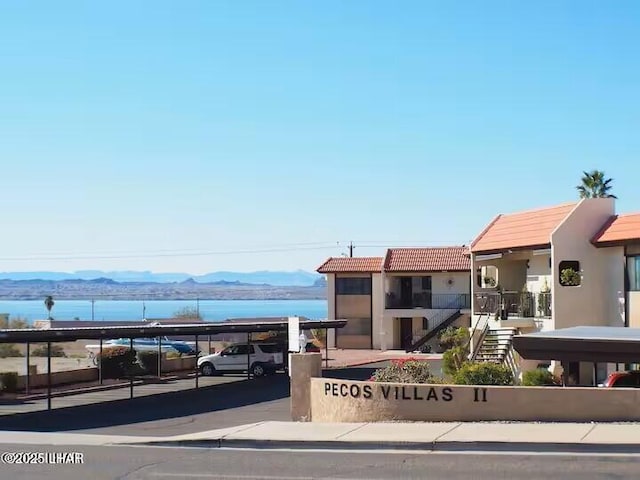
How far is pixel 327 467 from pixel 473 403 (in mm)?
5591

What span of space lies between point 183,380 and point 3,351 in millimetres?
25845

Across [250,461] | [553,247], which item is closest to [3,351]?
[553,247]

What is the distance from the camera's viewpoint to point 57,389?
39.9m

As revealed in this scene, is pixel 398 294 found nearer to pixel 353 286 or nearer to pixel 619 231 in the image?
pixel 353 286

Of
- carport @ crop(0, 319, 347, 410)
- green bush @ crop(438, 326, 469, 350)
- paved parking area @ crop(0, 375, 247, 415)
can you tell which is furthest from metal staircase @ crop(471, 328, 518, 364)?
paved parking area @ crop(0, 375, 247, 415)

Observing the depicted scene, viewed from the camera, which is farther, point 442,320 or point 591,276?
point 442,320

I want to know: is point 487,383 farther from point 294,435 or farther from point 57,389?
point 57,389

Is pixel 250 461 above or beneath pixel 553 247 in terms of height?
beneath

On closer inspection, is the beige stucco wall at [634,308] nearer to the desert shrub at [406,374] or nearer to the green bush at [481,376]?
the green bush at [481,376]

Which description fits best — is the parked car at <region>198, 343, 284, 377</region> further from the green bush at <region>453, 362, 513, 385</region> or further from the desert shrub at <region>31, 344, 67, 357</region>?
the desert shrub at <region>31, 344, 67, 357</region>

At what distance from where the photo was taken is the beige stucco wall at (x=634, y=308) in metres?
33.1

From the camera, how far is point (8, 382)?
38.0 meters

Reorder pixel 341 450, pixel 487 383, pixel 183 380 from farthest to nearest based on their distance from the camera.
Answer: pixel 183 380 → pixel 487 383 → pixel 341 450

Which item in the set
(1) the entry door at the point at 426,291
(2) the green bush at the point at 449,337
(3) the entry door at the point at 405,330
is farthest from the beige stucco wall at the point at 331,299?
(2) the green bush at the point at 449,337
